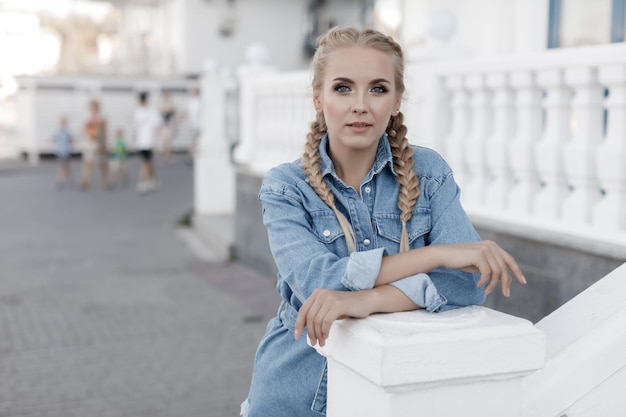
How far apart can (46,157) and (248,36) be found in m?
8.05

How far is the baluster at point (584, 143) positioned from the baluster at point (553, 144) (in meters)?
0.11

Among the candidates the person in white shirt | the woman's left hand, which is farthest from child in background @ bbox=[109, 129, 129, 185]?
the woman's left hand

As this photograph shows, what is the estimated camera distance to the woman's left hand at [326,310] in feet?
5.14

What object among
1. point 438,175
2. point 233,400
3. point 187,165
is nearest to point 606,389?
point 438,175

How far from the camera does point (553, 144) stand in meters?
4.49

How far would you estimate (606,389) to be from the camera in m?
1.81

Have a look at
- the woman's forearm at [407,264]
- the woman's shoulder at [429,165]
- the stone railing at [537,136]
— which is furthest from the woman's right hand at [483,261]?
the stone railing at [537,136]

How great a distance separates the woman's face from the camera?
193 cm

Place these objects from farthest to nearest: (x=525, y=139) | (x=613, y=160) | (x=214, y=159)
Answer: (x=214, y=159) → (x=525, y=139) → (x=613, y=160)

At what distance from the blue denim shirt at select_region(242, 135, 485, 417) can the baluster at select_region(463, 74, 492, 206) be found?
3091 mm

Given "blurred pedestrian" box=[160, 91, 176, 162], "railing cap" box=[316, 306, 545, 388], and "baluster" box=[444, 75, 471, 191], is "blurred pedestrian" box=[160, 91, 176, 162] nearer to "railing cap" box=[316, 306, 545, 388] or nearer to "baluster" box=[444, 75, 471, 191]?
"baluster" box=[444, 75, 471, 191]

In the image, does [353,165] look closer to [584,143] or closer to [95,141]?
[584,143]

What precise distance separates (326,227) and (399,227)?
7.9 inches

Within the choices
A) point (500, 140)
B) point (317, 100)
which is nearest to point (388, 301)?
point (317, 100)
